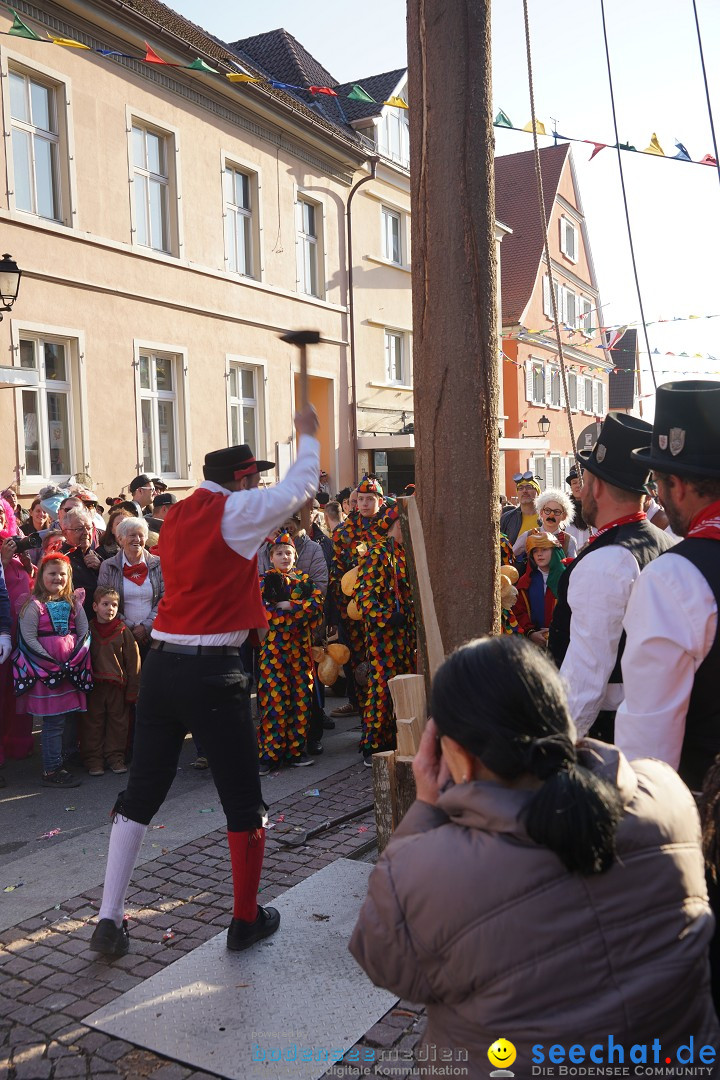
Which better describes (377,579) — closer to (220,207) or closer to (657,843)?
(657,843)

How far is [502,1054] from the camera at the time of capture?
138 cm

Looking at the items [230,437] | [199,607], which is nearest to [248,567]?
[199,607]

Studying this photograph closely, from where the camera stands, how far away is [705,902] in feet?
4.90

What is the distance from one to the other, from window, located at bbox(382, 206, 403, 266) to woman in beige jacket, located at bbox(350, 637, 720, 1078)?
1942 cm

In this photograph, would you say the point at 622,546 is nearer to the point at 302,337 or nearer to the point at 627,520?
the point at 627,520

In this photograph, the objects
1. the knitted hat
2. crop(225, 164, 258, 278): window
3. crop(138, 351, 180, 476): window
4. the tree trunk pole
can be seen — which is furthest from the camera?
crop(225, 164, 258, 278): window

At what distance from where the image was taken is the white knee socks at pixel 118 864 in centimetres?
365

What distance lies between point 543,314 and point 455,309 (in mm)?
27772

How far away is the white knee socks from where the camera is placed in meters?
3.65

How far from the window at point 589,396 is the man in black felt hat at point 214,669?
116 feet

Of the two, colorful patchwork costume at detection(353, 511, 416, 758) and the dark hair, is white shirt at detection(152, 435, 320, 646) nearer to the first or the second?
the dark hair

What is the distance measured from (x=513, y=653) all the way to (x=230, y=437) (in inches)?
561

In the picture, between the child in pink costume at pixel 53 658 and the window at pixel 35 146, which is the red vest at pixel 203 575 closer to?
the child in pink costume at pixel 53 658

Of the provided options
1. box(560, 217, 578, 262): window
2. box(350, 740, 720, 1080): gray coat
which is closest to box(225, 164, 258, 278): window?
box(350, 740, 720, 1080): gray coat
